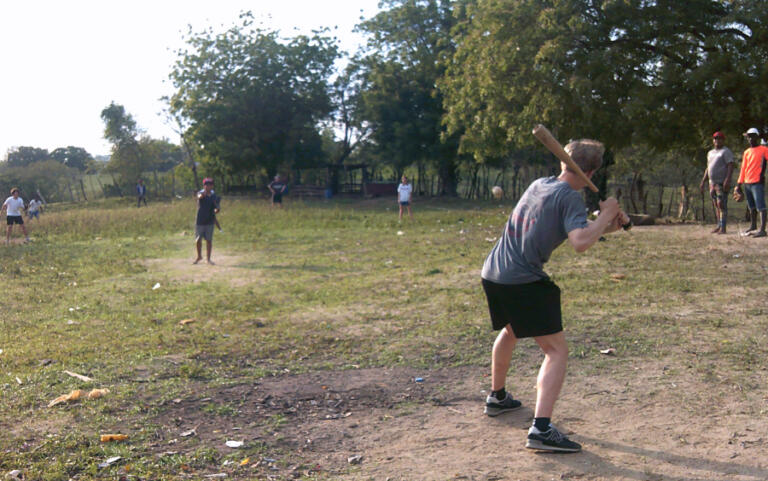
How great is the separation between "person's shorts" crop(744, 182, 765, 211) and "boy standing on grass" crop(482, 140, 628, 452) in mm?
8910

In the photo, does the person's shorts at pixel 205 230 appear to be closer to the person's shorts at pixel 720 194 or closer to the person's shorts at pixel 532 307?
the person's shorts at pixel 720 194

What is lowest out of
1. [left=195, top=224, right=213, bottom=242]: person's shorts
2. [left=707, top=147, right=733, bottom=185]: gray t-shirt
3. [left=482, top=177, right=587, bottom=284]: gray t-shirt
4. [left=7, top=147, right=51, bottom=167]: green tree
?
[left=195, top=224, right=213, bottom=242]: person's shorts

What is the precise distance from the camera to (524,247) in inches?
161

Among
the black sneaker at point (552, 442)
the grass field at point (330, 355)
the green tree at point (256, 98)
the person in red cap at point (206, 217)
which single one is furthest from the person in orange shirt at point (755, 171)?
the green tree at point (256, 98)

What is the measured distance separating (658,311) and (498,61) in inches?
501

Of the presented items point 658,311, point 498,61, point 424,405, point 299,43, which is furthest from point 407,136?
point 424,405

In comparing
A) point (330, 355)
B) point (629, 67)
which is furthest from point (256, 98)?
point (330, 355)

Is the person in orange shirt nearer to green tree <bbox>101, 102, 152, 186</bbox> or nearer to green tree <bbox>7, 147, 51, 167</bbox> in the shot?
green tree <bbox>101, 102, 152, 186</bbox>

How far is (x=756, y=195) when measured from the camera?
11.6 m

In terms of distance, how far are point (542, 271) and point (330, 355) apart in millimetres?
3020

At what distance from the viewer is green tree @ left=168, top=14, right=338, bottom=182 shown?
135 feet

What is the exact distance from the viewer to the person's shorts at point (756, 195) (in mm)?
11523

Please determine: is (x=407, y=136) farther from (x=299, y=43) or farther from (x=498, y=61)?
(x=498, y=61)

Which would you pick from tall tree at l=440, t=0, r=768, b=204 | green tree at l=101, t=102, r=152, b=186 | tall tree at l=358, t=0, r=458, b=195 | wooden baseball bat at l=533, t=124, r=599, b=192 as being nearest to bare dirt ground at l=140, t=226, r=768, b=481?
wooden baseball bat at l=533, t=124, r=599, b=192
